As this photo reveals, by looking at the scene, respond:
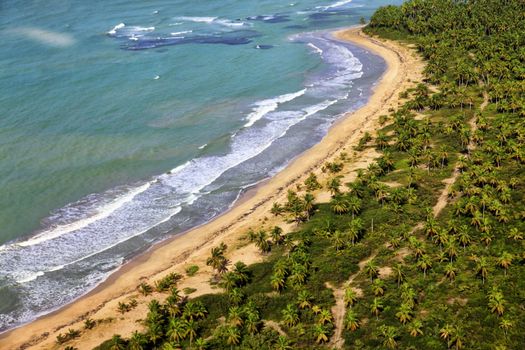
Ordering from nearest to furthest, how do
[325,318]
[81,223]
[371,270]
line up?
1. [325,318]
2. [371,270]
3. [81,223]

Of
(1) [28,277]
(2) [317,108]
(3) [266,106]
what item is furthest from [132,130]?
(1) [28,277]

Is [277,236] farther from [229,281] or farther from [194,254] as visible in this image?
[194,254]

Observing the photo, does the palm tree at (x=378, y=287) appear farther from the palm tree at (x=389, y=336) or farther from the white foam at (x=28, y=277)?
the white foam at (x=28, y=277)

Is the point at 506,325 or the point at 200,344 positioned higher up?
the point at 200,344

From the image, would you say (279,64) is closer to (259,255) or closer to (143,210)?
(143,210)

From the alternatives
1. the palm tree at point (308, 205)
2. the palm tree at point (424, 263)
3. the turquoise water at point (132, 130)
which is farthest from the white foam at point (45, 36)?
the palm tree at point (424, 263)

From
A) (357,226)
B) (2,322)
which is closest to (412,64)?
(357,226)
